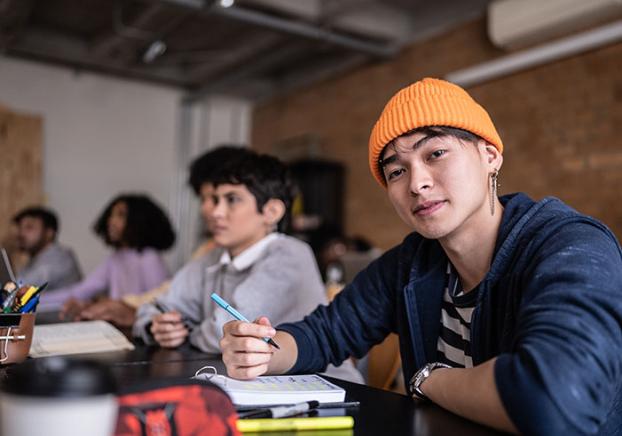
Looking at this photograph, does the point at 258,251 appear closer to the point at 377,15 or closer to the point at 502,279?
the point at 502,279

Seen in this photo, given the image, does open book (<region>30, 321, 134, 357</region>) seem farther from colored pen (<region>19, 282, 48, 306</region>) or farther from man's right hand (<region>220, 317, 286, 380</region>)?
man's right hand (<region>220, 317, 286, 380</region>)

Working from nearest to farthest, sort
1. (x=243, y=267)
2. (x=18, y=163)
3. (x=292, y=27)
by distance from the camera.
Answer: (x=243, y=267), (x=292, y=27), (x=18, y=163)

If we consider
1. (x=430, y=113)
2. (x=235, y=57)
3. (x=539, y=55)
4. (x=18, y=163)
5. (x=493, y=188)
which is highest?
(x=235, y=57)

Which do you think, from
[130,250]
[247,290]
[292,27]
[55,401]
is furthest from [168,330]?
[292,27]

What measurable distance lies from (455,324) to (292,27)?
4602mm

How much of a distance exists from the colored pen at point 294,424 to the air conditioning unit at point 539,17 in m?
4.19

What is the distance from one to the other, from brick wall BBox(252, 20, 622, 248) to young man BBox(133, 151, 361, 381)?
3098mm

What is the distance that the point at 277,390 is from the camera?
1.02 metres

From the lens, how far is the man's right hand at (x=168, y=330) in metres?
1.74

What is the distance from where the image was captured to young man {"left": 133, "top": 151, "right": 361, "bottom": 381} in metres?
1.75

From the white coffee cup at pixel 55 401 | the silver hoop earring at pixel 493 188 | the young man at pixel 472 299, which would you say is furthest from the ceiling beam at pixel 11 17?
the white coffee cup at pixel 55 401

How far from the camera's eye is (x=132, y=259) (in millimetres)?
3512

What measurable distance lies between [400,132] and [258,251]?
34.8 inches

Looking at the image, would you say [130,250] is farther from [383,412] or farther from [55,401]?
[55,401]
